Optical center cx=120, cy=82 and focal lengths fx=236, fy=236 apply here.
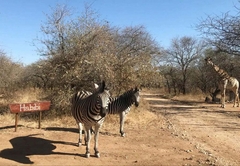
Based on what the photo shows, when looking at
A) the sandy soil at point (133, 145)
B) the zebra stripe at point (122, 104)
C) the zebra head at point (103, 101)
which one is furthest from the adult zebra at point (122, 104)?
the zebra head at point (103, 101)

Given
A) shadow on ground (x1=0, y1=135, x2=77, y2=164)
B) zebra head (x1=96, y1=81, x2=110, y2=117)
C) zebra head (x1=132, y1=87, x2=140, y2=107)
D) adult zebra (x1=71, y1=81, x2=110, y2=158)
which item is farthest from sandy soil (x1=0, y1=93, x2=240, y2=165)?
zebra head (x1=96, y1=81, x2=110, y2=117)

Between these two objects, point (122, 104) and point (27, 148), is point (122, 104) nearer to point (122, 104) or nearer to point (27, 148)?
point (122, 104)

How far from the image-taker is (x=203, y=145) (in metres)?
7.35

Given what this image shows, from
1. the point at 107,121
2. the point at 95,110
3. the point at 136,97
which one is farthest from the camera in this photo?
the point at 107,121

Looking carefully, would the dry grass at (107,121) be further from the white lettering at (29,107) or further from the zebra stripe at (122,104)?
the white lettering at (29,107)

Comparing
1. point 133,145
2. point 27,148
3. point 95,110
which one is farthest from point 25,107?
point 133,145

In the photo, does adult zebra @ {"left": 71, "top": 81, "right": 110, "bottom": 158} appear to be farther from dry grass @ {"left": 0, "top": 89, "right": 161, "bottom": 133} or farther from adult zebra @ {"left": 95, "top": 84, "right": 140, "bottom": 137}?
dry grass @ {"left": 0, "top": 89, "right": 161, "bottom": 133}

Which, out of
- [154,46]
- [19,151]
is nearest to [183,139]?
[19,151]

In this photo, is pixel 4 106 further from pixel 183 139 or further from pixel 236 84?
pixel 236 84

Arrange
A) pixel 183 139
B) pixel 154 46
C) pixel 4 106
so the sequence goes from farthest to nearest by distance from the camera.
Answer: pixel 154 46 → pixel 4 106 → pixel 183 139

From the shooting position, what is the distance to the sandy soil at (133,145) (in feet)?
19.2

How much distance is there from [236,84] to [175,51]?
16.5 m

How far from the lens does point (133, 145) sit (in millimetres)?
7238

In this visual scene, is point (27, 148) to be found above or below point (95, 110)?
below
